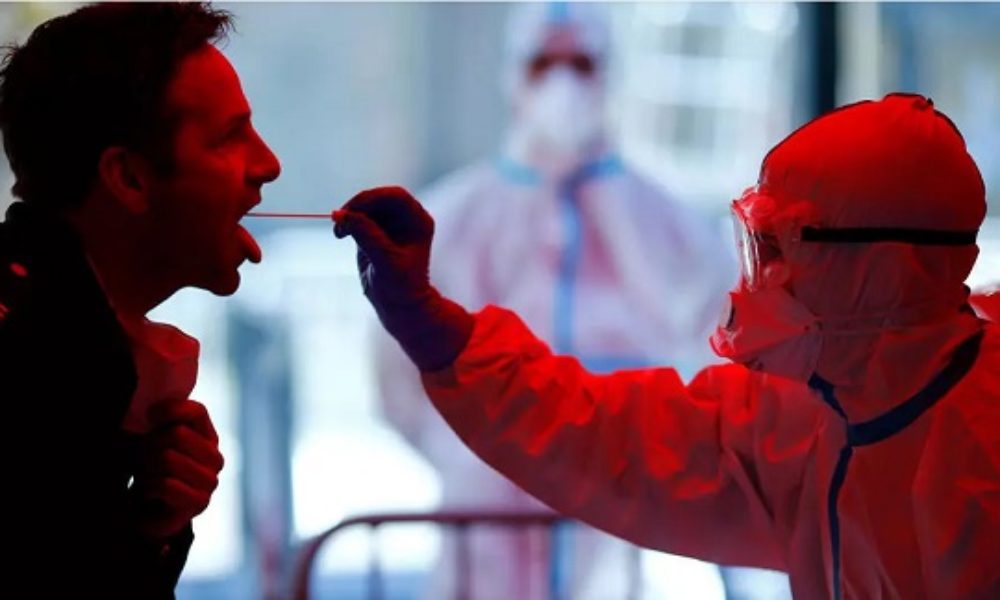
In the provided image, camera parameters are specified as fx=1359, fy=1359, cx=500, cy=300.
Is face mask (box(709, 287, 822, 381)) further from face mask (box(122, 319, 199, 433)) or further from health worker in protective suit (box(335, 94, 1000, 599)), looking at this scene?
face mask (box(122, 319, 199, 433))

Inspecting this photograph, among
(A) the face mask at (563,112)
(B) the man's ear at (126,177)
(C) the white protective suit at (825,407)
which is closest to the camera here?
(B) the man's ear at (126,177)

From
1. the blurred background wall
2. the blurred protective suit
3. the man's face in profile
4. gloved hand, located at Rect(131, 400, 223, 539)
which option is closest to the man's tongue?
the man's face in profile

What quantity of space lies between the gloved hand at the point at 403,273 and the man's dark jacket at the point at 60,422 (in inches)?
14.7

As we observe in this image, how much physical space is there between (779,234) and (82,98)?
0.66 m

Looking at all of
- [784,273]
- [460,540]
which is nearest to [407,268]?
[784,273]

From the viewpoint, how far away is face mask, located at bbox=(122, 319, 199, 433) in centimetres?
106

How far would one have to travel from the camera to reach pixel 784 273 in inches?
52.5

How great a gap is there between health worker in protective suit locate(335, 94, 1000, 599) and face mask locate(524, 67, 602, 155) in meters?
1.59

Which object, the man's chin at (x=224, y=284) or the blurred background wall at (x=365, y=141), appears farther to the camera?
the blurred background wall at (x=365, y=141)

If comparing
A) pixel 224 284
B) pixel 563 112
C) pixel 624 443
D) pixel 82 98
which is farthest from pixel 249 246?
pixel 563 112

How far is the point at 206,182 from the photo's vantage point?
1.08 meters

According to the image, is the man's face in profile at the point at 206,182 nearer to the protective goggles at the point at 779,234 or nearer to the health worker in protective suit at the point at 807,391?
the health worker in protective suit at the point at 807,391

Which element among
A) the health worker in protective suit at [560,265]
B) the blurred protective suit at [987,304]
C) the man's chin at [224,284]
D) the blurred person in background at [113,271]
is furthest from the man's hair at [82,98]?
the health worker in protective suit at [560,265]

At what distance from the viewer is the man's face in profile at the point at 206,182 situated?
107cm
